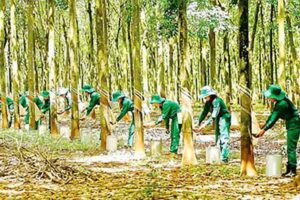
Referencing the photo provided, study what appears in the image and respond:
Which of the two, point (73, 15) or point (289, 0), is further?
point (289, 0)

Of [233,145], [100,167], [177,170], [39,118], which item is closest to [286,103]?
[177,170]

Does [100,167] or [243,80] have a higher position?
[243,80]

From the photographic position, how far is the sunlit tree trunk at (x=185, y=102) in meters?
13.2

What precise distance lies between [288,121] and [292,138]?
0.35 meters

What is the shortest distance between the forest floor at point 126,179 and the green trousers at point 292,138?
0.39 metres

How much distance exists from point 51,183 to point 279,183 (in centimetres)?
421

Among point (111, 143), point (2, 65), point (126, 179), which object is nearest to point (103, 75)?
point (111, 143)

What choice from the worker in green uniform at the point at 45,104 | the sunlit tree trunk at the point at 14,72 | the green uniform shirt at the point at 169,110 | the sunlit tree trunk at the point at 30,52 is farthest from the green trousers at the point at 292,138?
the sunlit tree trunk at the point at 14,72

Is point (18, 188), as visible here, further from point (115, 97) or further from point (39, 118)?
point (39, 118)

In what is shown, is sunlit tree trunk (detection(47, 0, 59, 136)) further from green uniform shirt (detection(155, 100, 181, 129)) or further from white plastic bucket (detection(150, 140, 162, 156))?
white plastic bucket (detection(150, 140, 162, 156))

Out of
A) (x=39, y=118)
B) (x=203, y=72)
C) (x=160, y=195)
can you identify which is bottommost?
(x=160, y=195)

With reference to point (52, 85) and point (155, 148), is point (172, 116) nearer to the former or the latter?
point (155, 148)

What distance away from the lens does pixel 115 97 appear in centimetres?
1836

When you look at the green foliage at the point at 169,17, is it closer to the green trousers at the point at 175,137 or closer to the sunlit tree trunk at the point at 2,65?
the green trousers at the point at 175,137
